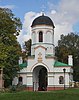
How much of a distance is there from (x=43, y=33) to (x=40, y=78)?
886 centimetres

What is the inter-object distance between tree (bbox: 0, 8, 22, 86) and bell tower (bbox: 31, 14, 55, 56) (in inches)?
423

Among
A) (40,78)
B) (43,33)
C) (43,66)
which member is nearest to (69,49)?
(40,78)

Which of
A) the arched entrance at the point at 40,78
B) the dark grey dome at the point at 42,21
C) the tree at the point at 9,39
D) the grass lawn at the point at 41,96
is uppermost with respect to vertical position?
the dark grey dome at the point at 42,21

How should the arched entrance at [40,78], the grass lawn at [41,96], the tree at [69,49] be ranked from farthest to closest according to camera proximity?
the tree at [69,49] → the arched entrance at [40,78] → the grass lawn at [41,96]

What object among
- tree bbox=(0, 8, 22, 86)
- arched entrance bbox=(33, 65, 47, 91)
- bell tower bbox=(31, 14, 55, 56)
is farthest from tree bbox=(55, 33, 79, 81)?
tree bbox=(0, 8, 22, 86)

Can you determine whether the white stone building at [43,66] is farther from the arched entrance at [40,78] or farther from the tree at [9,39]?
the tree at [9,39]

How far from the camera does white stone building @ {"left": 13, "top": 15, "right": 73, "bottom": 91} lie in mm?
56250

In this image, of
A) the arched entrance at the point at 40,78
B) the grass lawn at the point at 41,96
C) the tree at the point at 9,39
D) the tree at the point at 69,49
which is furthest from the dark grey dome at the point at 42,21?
the grass lawn at the point at 41,96

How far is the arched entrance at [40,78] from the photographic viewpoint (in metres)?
58.7

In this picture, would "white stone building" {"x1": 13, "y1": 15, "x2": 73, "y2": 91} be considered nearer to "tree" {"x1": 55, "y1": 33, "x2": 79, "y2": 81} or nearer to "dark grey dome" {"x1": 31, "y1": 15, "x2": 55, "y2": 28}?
"dark grey dome" {"x1": 31, "y1": 15, "x2": 55, "y2": 28}

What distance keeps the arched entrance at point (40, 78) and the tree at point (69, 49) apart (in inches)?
501

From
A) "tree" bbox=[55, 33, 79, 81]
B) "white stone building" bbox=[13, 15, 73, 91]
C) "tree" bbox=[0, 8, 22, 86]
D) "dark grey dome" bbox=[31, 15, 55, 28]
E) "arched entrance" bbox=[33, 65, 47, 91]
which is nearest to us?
"tree" bbox=[0, 8, 22, 86]

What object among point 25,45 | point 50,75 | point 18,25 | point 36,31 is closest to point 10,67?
point 18,25

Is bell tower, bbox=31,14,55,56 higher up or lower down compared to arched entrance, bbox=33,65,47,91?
higher up
